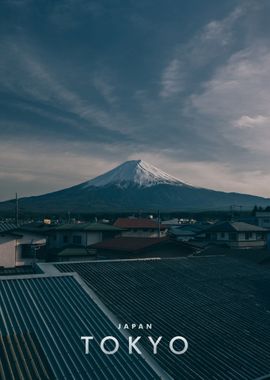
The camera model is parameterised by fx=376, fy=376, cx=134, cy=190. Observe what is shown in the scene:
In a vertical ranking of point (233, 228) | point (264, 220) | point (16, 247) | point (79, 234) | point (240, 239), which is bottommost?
point (240, 239)

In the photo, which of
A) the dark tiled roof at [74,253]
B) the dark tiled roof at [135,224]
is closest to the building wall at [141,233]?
the dark tiled roof at [135,224]

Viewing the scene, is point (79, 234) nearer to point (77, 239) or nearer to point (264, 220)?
Result: point (77, 239)

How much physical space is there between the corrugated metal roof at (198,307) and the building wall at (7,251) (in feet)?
41.1

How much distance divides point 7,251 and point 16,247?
2.57 feet

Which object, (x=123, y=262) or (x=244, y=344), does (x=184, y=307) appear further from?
(x=123, y=262)

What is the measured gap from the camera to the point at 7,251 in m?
26.5

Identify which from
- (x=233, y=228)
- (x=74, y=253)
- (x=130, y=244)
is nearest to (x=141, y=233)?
(x=233, y=228)

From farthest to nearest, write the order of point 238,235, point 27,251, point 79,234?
1. point 238,235
2. point 79,234
3. point 27,251

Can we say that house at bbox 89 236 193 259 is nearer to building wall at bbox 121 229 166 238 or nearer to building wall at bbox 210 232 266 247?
building wall at bbox 210 232 266 247

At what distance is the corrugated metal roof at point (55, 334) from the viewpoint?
725 cm

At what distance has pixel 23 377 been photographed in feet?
22.4

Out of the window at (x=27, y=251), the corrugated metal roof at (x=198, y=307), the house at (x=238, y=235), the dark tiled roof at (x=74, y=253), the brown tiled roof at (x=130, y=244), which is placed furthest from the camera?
the house at (x=238, y=235)

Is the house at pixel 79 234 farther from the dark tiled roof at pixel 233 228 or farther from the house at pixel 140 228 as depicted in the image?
the dark tiled roof at pixel 233 228

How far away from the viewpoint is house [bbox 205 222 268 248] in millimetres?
39906
